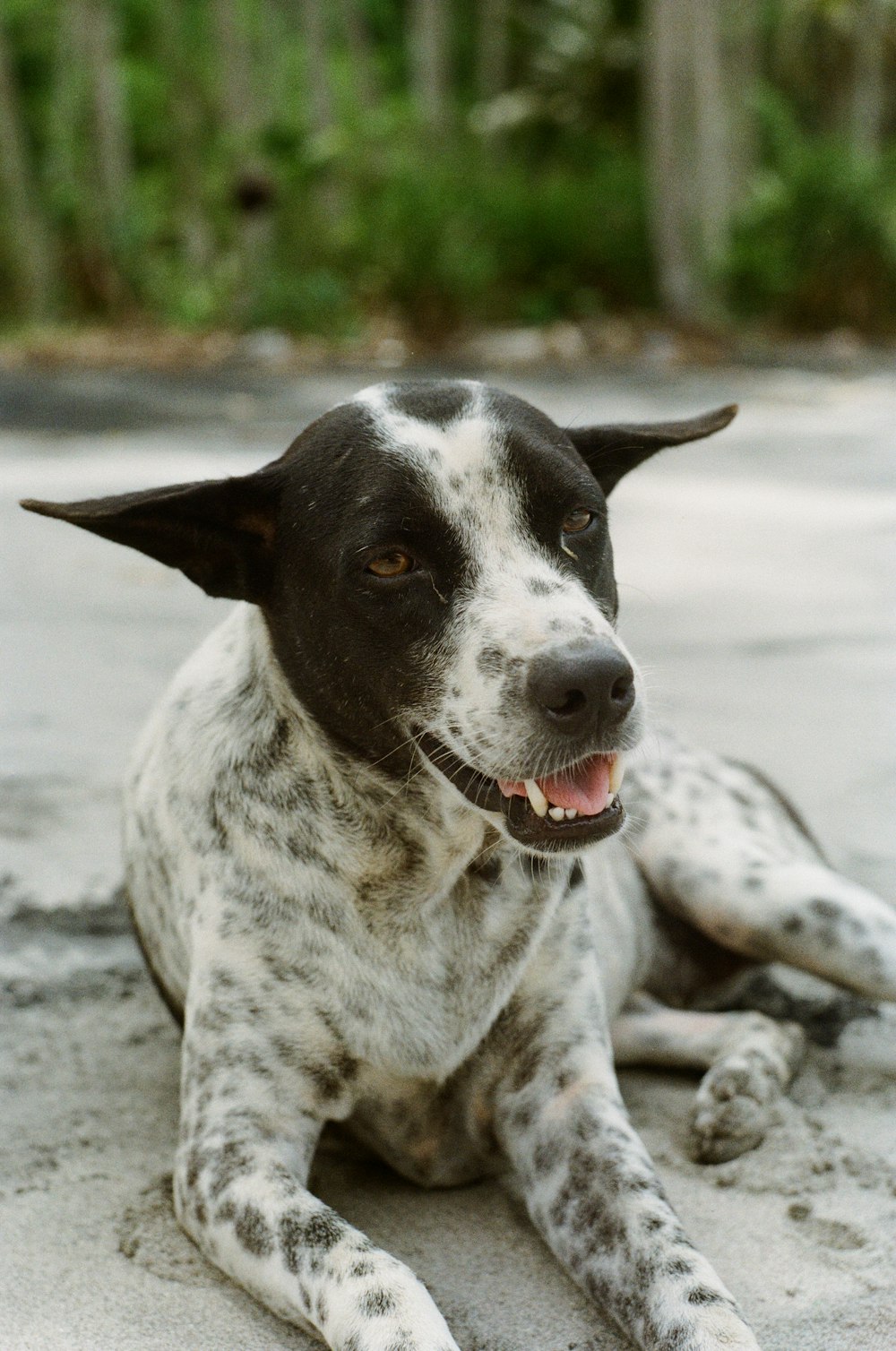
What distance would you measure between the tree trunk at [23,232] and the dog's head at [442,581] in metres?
25.8

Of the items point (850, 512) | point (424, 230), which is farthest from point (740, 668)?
point (424, 230)

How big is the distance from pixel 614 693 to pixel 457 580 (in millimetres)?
365

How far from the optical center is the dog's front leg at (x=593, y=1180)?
2.46 meters

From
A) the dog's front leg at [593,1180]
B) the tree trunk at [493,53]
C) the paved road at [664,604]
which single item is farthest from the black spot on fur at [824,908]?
the tree trunk at [493,53]

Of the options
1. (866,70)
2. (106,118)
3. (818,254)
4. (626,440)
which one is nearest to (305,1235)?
(626,440)

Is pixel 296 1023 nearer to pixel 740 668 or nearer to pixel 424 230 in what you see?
pixel 740 668

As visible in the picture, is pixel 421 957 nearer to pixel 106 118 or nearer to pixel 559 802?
pixel 559 802

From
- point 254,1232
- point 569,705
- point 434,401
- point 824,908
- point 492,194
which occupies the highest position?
point 434,401

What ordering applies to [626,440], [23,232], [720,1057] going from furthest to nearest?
[23,232] → [720,1057] → [626,440]

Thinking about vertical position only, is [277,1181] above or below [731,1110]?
above

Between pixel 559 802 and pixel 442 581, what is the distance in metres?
0.43

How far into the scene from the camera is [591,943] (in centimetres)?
310

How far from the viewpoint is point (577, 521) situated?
9.57ft

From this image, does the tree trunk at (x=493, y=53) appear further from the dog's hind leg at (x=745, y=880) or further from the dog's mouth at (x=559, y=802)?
the dog's mouth at (x=559, y=802)
